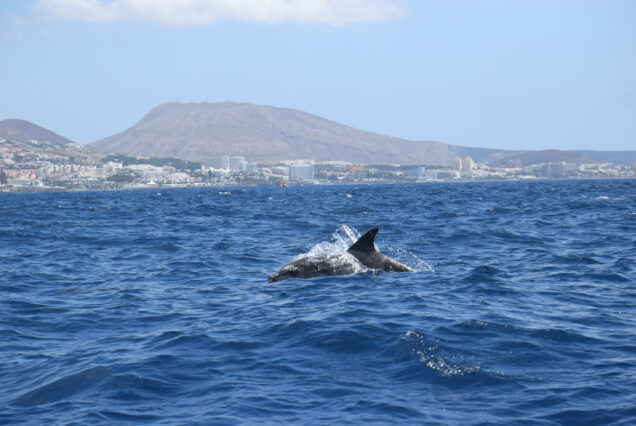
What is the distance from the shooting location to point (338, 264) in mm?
18781

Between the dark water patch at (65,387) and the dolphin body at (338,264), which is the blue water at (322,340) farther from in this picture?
the dolphin body at (338,264)

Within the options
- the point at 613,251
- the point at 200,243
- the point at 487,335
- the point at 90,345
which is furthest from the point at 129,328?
the point at 613,251

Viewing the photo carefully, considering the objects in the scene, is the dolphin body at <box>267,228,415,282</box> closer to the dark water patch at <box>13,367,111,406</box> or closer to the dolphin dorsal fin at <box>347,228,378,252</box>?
the dolphin dorsal fin at <box>347,228,378,252</box>

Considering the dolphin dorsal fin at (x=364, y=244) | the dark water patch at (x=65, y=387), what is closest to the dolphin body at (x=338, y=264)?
the dolphin dorsal fin at (x=364, y=244)

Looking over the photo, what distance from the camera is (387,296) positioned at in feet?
51.0

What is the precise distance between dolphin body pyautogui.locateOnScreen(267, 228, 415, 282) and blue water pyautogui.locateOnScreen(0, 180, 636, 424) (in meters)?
0.49

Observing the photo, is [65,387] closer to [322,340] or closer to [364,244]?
[322,340]

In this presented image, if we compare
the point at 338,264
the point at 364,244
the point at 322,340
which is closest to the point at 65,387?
the point at 322,340

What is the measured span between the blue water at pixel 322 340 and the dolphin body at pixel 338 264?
1.60 feet

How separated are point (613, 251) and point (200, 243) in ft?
57.3

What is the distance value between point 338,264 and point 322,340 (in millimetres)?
7277

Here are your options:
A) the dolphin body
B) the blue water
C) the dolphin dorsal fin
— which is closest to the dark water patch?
the blue water

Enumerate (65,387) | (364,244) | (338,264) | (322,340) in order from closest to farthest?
(65,387), (322,340), (364,244), (338,264)

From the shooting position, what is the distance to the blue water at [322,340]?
848cm
